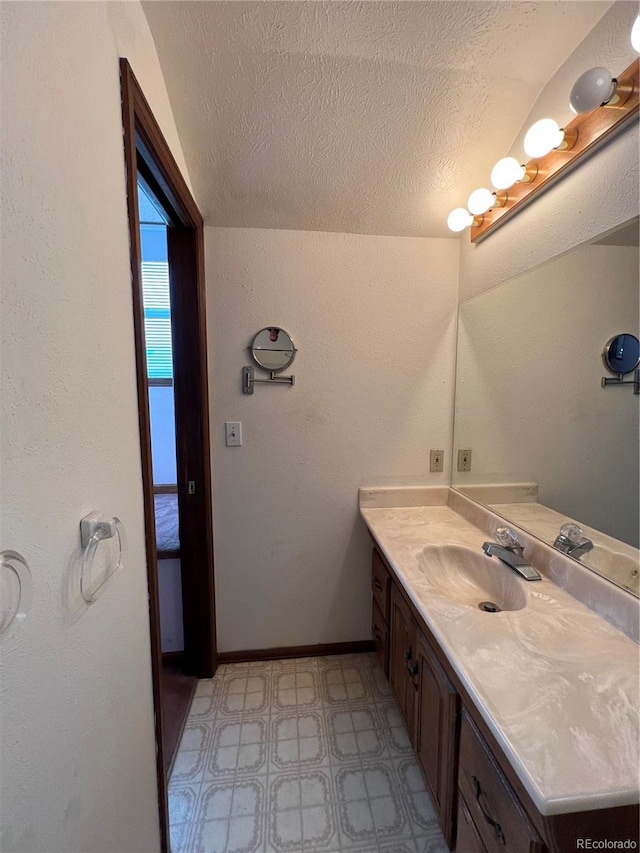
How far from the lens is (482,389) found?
158 cm

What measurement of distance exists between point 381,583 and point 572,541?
Answer: 0.77 metres

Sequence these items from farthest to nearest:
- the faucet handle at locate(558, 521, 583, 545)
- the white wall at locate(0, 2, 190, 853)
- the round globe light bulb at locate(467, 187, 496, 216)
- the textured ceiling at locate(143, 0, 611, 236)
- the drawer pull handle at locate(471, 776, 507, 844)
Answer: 1. the round globe light bulb at locate(467, 187, 496, 216)
2. the faucet handle at locate(558, 521, 583, 545)
3. the textured ceiling at locate(143, 0, 611, 236)
4. the drawer pull handle at locate(471, 776, 507, 844)
5. the white wall at locate(0, 2, 190, 853)

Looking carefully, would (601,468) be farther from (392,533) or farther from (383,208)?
(383,208)

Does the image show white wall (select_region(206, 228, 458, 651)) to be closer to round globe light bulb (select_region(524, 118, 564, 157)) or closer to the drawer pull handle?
round globe light bulb (select_region(524, 118, 564, 157))

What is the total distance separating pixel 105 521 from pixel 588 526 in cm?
128

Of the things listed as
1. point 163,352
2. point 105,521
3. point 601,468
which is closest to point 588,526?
point 601,468

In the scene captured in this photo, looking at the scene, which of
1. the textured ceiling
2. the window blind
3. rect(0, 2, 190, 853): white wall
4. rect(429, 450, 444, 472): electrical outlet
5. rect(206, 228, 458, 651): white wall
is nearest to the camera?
rect(0, 2, 190, 853): white wall

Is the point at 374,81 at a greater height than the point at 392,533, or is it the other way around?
the point at 374,81

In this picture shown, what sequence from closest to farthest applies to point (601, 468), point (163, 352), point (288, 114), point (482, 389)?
point (601, 468) → point (288, 114) → point (482, 389) → point (163, 352)

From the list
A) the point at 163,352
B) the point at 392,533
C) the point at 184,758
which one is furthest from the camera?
the point at 163,352

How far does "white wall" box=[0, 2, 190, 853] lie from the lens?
1.48ft

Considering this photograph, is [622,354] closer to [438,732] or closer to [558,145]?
[558,145]

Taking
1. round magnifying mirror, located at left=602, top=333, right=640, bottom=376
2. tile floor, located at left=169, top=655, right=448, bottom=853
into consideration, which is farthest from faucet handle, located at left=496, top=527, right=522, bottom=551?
tile floor, located at left=169, top=655, right=448, bottom=853

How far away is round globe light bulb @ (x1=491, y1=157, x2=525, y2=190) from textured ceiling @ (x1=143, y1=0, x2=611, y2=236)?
0.64 feet
